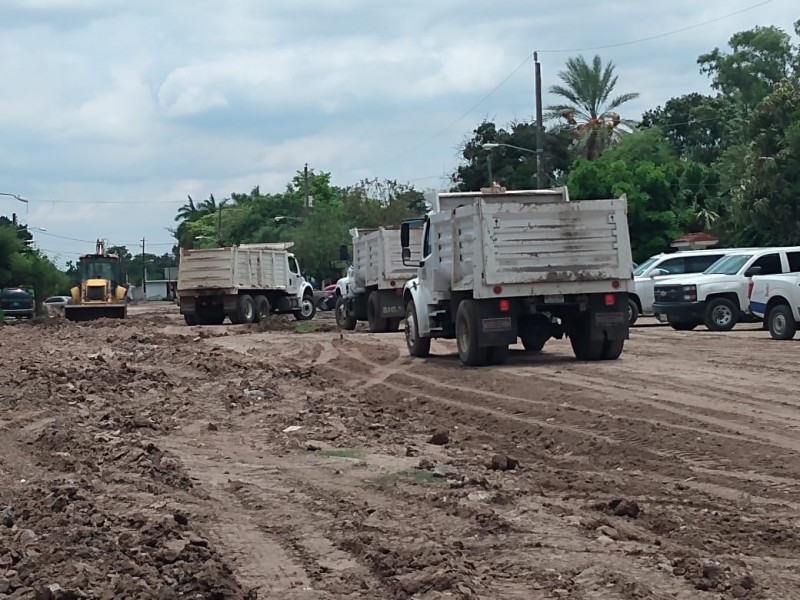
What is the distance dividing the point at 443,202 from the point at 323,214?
176ft

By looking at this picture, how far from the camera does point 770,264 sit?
25844mm

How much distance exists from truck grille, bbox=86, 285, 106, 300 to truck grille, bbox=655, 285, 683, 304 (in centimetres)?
2461

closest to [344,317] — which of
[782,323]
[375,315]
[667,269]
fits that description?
[375,315]

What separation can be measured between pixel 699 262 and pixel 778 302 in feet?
27.4

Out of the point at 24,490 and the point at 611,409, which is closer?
the point at 24,490

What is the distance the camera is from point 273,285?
41.0m

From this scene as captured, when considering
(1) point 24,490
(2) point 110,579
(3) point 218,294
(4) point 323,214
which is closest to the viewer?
(2) point 110,579

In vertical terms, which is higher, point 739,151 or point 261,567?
point 739,151

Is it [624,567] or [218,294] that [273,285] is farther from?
[624,567]

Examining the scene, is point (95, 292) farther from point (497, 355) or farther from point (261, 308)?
point (497, 355)

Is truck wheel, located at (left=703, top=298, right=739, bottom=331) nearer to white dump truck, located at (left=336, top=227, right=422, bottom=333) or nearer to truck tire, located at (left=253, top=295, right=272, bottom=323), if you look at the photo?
white dump truck, located at (left=336, top=227, right=422, bottom=333)

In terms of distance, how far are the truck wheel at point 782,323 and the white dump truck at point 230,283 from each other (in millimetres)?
20854

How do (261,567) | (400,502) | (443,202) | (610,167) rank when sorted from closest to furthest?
(261,567) < (400,502) < (443,202) < (610,167)

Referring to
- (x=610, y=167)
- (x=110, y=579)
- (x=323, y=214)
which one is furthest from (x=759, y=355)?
(x=323, y=214)
